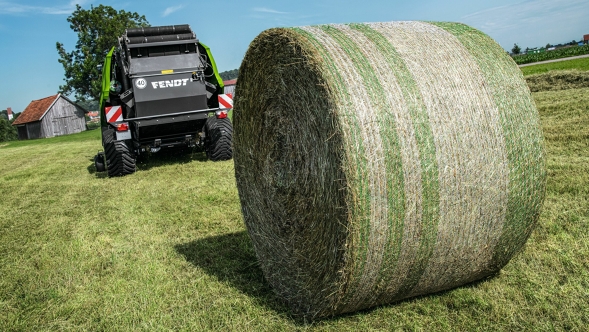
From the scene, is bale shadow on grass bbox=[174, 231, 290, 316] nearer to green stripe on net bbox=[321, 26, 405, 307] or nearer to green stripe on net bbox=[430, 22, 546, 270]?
green stripe on net bbox=[321, 26, 405, 307]

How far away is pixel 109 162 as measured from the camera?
962cm

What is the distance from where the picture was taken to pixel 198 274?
161 inches

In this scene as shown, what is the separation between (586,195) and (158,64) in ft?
25.2

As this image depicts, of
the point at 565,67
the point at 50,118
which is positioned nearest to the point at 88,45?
the point at 50,118

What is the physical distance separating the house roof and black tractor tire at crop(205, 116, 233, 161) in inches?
1795

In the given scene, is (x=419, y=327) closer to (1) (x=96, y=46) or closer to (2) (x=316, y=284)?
(2) (x=316, y=284)

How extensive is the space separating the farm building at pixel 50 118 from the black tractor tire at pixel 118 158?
44913 millimetres

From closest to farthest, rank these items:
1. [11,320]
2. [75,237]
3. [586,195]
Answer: [11,320], [586,195], [75,237]

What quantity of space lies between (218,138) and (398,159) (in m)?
7.54

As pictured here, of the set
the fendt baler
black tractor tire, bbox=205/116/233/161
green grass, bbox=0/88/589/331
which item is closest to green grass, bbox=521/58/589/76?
black tractor tire, bbox=205/116/233/161

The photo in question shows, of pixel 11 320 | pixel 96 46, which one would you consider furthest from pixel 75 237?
pixel 96 46

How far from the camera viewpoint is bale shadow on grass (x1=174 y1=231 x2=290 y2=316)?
12.0 ft

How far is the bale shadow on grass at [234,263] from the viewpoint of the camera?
144 inches

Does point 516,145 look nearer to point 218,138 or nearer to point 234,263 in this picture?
point 234,263
